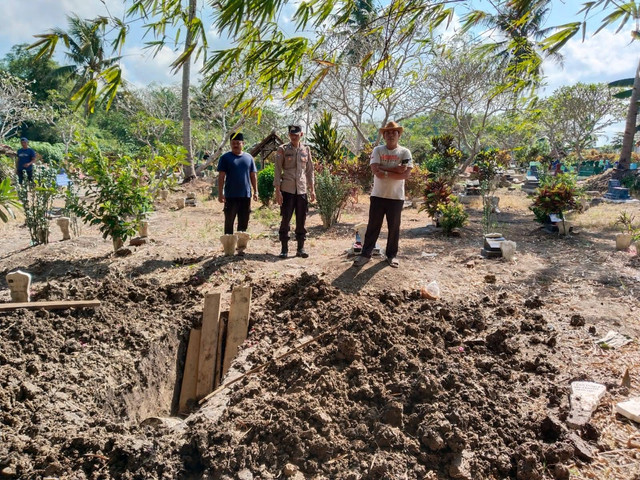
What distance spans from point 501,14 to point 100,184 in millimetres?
4746

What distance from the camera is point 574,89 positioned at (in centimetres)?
2561

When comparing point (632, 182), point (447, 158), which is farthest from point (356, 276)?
point (632, 182)

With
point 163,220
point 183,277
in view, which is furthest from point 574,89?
point 183,277

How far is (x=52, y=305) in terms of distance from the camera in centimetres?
345

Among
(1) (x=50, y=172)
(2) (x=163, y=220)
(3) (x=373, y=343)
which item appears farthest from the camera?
(2) (x=163, y=220)

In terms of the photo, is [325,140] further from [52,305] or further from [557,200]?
[52,305]

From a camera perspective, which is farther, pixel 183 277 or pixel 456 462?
pixel 183 277

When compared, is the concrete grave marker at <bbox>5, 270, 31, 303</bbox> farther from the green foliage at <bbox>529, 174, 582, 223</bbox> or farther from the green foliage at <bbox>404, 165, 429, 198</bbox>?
the green foliage at <bbox>404, 165, 429, 198</bbox>

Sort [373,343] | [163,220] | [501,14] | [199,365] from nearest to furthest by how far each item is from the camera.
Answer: [501,14] → [373,343] → [199,365] → [163,220]

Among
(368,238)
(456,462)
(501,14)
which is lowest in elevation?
(456,462)

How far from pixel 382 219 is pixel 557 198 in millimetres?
4492

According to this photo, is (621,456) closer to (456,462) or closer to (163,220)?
(456,462)

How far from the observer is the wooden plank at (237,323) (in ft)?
12.0

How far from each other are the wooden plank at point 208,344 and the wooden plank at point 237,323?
0.34 feet
